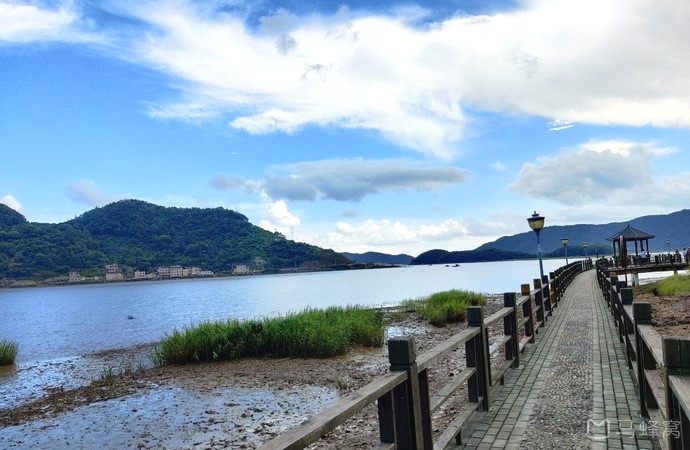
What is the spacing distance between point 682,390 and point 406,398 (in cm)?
170

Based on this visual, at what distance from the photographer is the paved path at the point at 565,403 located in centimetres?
505

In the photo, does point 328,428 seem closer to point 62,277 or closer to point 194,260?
point 62,277

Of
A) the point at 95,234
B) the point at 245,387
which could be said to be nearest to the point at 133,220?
the point at 95,234

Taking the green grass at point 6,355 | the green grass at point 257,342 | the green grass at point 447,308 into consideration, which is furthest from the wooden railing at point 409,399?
the green grass at point 6,355

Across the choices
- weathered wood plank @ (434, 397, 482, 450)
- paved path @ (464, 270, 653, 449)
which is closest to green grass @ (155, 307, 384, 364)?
paved path @ (464, 270, 653, 449)

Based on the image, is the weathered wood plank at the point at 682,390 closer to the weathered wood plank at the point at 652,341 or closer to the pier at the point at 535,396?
the pier at the point at 535,396

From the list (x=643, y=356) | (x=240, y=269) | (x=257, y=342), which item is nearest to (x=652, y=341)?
(x=643, y=356)

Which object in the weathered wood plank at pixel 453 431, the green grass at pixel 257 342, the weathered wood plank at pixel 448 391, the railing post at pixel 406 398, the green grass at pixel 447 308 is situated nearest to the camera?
the railing post at pixel 406 398

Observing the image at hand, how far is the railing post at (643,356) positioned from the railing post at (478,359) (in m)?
1.65

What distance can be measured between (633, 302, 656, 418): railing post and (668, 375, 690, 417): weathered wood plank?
99.6 inches

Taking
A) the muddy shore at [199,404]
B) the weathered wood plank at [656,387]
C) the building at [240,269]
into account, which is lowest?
the muddy shore at [199,404]

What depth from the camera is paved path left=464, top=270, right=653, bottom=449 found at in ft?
16.6

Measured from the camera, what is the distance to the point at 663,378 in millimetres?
4137

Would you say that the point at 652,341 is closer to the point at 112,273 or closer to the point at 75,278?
the point at 75,278
